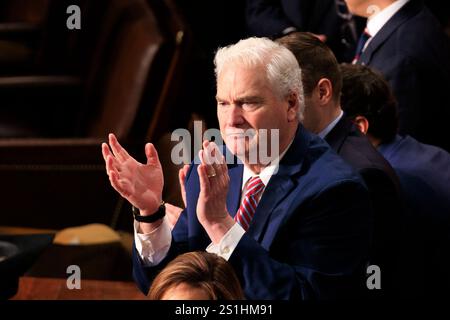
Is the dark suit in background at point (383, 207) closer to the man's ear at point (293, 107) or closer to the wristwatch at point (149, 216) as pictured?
the man's ear at point (293, 107)

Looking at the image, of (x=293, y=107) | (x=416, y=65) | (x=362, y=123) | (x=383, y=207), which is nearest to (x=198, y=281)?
(x=293, y=107)

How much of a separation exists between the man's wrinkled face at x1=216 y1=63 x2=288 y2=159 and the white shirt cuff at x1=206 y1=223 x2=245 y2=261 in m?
0.13

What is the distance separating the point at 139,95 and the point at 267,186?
1732 millimetres

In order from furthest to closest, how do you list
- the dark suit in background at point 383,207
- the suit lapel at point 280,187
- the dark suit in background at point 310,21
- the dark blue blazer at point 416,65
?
the dark suit in background at point 310,21 → the dark blue blazer at point 416,65 → the dark suit in background at point 383,207 → the suit lapel at point 280,187

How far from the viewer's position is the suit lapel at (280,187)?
4.90 ft

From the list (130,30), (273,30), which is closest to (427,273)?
(273,30)

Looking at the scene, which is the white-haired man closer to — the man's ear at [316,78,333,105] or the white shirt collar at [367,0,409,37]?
the man's ear at [316,78,333,105]

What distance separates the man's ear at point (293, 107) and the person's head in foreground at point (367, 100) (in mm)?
604

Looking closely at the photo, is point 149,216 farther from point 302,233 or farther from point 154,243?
point 302,233

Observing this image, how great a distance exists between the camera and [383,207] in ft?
5.80

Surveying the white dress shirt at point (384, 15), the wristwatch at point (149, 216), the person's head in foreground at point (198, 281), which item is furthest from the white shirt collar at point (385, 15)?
the person's head in foreground at point (198, 281)

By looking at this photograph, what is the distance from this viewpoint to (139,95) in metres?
3.18

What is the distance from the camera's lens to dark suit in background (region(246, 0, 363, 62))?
122 inches

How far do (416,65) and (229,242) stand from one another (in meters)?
1.27
